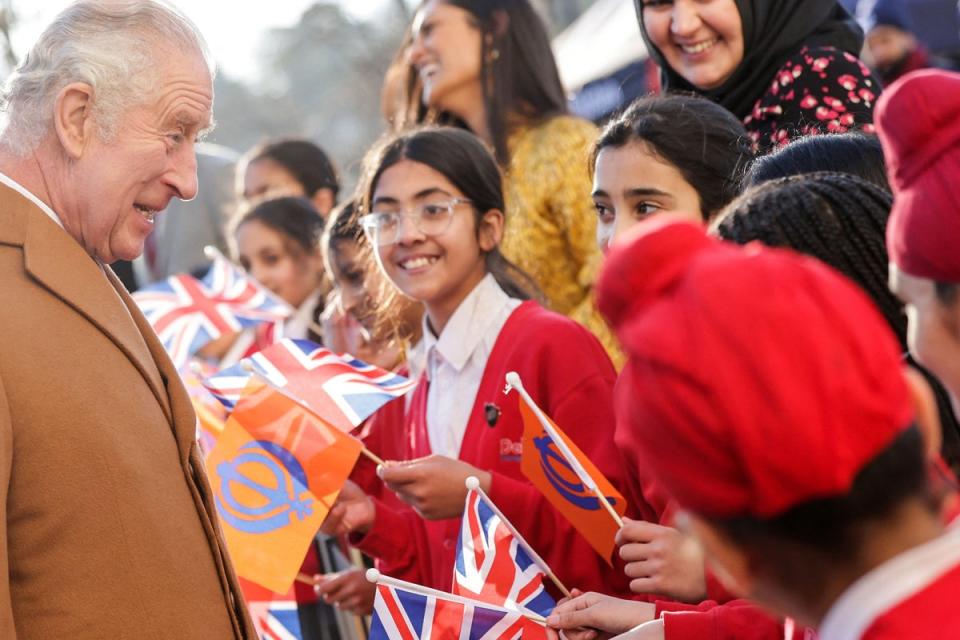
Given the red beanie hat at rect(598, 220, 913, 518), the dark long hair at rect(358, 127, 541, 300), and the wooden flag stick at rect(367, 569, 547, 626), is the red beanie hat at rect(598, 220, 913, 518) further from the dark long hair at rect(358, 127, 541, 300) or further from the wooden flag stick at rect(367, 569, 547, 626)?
the dark long hair at rect(358, 127, 541, 300)

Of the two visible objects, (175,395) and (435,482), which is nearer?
(175,395)

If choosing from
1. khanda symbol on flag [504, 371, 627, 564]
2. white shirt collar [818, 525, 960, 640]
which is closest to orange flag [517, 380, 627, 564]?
khanda symbol on flag [504, 371, 627, 564]

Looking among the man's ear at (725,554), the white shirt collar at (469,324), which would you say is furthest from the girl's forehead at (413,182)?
the man's ear at (725,554)

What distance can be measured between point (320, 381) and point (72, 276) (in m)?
1.15

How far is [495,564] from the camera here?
256cm

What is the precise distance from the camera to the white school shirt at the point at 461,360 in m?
3.31

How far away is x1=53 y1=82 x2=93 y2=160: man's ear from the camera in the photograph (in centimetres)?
236

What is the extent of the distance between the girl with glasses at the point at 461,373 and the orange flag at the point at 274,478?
199mm

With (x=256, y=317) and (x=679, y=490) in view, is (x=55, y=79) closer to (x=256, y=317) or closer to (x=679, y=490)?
(x=679, y=490)

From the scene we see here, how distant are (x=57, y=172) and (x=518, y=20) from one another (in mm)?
2458

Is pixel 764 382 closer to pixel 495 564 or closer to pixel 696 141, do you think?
pixel 495 564

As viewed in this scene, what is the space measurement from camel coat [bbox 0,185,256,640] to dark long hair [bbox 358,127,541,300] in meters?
1.43

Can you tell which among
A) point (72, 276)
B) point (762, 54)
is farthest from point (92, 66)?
point (762, 54)

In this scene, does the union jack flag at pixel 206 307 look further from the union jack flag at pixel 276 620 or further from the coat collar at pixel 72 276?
the coat collar at pixel 72 276
